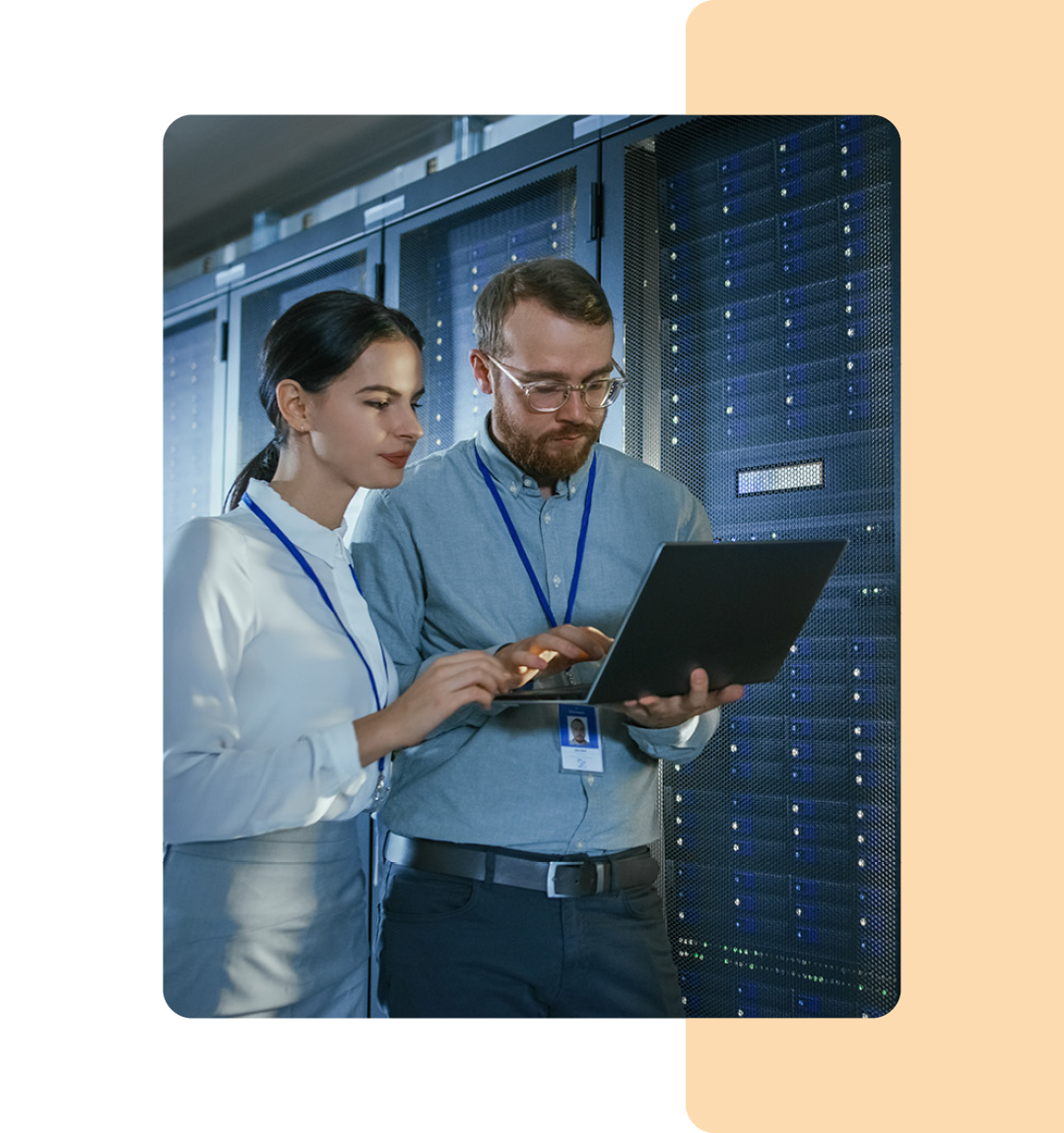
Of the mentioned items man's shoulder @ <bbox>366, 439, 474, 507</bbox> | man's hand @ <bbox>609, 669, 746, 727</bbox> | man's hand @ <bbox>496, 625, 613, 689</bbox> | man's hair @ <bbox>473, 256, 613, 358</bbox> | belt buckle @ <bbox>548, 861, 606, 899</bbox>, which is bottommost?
belt buckle @ <bbox>548, 861, 606, 899</bbox>

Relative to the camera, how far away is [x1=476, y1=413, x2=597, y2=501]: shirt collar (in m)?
2.10

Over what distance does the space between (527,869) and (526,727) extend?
0.23 metres

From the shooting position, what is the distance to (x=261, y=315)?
85.4 inches

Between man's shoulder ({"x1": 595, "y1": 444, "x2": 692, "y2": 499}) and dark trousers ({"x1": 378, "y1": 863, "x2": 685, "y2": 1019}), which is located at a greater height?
man's shoulder ({"x1": 595, "y1": 444, "x2": 692, "y2": 499})

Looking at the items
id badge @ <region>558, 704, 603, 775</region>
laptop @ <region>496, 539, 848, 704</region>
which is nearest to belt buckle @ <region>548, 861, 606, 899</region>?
id badge @ <region>558, 704, 603, 775</region>

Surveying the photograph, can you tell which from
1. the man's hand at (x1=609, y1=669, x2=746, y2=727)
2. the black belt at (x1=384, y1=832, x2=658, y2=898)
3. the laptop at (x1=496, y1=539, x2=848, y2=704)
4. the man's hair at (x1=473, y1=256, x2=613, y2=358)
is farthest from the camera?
the man's hair at (x1=473, y1=256, x2=613, y2=358)

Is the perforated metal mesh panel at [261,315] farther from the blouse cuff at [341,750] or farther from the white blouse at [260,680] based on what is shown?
the blouse cuff at [341,750]

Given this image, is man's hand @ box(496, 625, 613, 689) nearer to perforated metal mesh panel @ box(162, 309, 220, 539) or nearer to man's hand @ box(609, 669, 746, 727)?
man's hand @ box(609, 669, 746, 727)

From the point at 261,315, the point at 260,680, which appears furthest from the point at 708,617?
the point at 261,315

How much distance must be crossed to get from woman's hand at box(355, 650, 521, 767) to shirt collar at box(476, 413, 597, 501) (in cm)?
35
